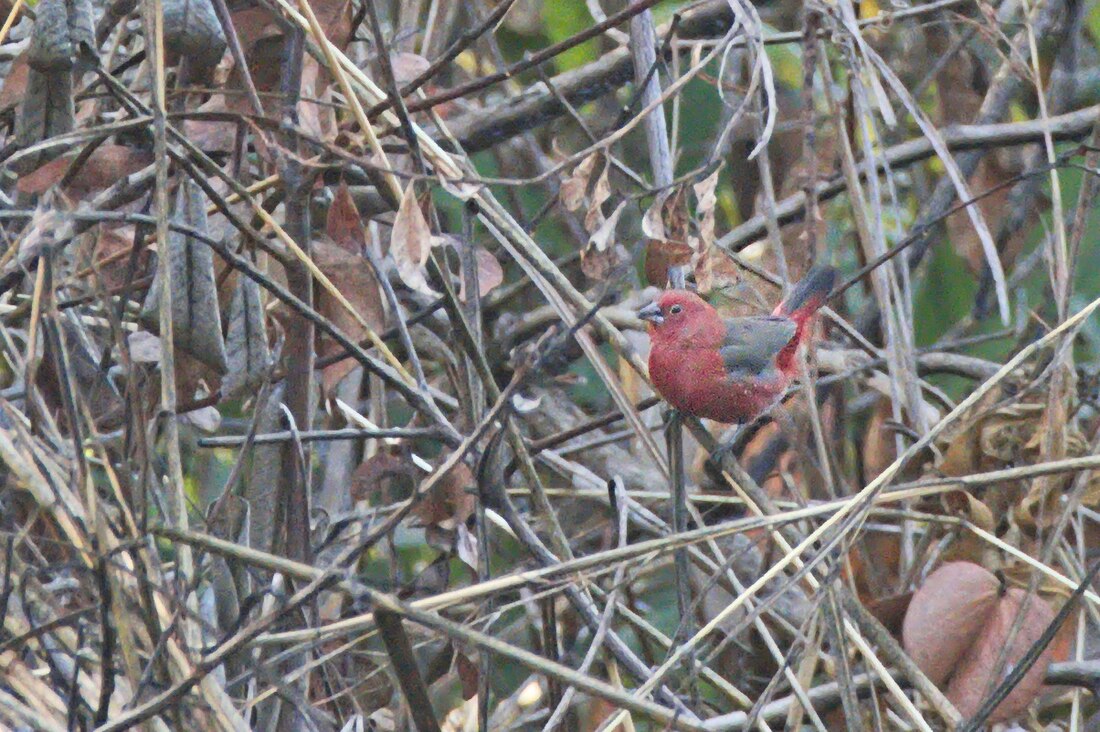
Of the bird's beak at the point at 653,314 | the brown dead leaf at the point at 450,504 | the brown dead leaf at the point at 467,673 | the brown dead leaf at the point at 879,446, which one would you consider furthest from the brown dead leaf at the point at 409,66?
the brown dead leaf at the point at 879,446

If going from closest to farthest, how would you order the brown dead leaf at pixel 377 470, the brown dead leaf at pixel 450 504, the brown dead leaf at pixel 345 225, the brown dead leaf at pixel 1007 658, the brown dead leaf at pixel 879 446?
the brown dead leaf at pixel 345 225 < the brown dead leaf at pixel 450 504 < the brown dead leaf at pixel 377 470 < the brown dead leaf at pixel 1007 658 < the brown dead leaf at pixel 879 446

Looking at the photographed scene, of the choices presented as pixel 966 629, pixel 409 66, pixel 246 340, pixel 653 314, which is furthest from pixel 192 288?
pixel 966 629

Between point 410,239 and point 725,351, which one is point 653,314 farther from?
point 410,239

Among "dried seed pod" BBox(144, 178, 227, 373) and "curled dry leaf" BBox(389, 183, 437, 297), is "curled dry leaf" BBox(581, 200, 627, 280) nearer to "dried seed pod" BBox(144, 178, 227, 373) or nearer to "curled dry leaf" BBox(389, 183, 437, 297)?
"curled dry leaf" BBox(389, 183, 437, 297)

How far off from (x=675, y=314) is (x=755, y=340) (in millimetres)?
306

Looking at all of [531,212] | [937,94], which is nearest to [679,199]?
[531,212]

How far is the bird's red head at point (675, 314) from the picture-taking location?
3205 millimetres

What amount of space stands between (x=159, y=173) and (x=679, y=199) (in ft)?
3.04

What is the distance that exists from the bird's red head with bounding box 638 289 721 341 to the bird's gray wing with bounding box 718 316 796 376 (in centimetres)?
10

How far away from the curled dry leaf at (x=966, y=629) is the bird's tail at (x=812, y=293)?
68cm

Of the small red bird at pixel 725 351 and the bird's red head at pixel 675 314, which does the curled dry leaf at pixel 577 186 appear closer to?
the small red bird at pixel 725 351

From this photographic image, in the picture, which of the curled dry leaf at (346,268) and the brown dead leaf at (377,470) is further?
the brown dead leaf at (377,470)

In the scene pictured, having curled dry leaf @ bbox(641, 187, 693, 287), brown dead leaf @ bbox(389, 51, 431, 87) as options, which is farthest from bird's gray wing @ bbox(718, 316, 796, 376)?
brown dead leaf @ bbox(389, 51, 431, 87)

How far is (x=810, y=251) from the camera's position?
8.40ft
